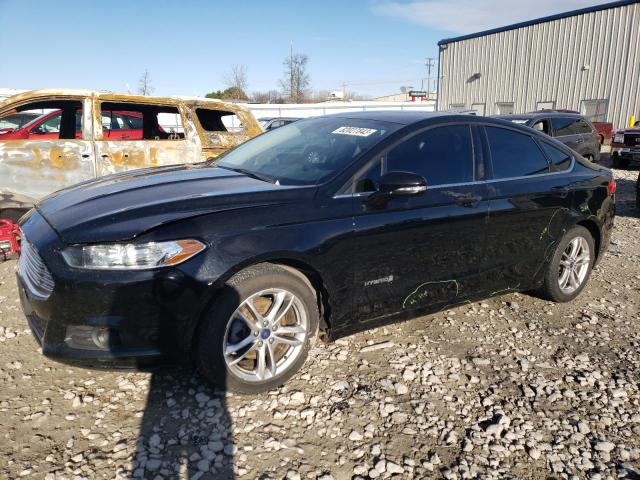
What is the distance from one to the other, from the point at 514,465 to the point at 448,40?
30113 millimetres

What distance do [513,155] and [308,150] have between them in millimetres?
1639

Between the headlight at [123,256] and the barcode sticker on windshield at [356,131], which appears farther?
the barcode sticker on windshield at [356,131]

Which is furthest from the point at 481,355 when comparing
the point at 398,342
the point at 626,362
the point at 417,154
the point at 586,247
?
the point at 586,247

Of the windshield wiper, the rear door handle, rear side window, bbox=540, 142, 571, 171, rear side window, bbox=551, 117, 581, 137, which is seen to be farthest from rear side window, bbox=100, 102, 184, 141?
rear side window, bbox=551, 117, 581, 137

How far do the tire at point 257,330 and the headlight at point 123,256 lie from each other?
0.36 meters

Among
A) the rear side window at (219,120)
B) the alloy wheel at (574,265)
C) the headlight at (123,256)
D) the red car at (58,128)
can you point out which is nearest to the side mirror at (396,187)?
the headlight at (123,256)

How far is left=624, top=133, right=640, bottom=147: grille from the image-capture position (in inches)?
505

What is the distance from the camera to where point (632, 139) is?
12945 millimetres

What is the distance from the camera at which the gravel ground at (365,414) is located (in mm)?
2275

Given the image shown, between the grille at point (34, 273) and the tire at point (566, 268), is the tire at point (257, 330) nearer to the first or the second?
the grille at point (34, 273)

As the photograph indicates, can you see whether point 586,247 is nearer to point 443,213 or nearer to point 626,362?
point 626,362

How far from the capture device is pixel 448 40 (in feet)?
93.9

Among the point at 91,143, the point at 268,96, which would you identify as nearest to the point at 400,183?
the point at 91,143

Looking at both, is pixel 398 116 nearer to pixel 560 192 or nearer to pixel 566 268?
pixel 560 192
